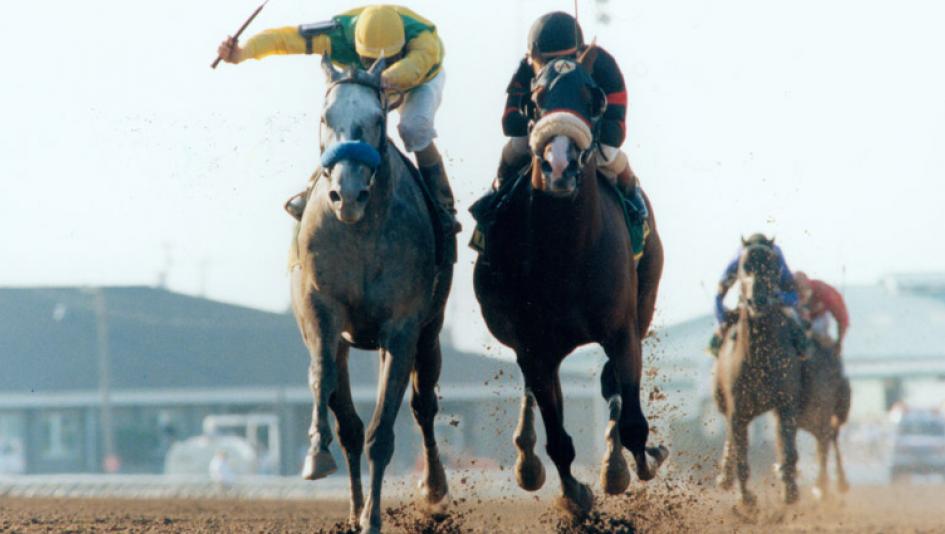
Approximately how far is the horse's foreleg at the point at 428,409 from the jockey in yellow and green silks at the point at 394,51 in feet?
3.87

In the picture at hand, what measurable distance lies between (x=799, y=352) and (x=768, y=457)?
1221cm

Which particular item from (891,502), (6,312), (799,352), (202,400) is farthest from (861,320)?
(799,352)

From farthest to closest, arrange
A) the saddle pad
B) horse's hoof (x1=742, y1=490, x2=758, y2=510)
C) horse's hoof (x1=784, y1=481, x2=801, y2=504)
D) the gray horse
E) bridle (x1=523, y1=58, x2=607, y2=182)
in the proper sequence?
horse's hoof (x1=784, y1=481, x2=801, y2=504) → horse's hoof (x1=742, y1=490, x2=758, y2=510) → the saddle pad → bridle (x1=523, y1=58, x2=607, y2=182) → the gray horse

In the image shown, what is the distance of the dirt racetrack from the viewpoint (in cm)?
1075

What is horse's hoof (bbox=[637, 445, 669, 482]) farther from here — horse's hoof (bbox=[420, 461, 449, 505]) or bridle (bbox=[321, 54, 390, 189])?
bridle (bbox=[321, 54, 390, 189])

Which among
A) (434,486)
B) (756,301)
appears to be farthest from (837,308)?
(434,486)

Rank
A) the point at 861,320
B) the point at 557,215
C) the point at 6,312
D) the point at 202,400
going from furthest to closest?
the point at 861,320, the point at 202,400, the point at 6,312, the point at 557,215

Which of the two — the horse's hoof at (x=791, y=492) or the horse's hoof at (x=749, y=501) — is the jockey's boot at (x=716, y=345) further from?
the horse's hoof at (x=749, y=501)

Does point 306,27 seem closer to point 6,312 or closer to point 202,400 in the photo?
point 6,312

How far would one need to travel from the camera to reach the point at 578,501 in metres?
10.1

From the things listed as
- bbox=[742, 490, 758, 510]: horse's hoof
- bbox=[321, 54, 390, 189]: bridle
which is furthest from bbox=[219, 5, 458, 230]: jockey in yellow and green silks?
bbox=[742, 490, 758, 510]: horse's hoof

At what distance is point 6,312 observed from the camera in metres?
38.5

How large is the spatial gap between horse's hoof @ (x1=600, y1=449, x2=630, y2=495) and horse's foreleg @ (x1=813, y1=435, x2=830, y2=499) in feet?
24.0

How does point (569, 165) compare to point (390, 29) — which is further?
point (390, 29)
